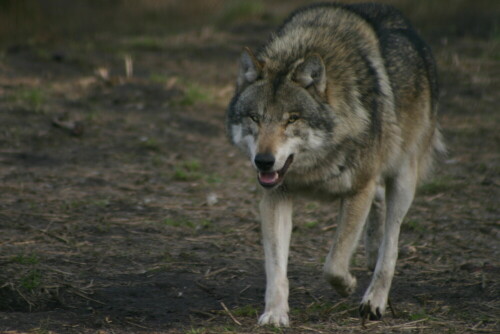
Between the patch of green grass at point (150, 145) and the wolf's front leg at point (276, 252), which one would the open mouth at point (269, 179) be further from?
the patch of green grass at point (150, 145)

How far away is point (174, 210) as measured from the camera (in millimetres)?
6508

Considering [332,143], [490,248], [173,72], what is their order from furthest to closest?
1. [173,72]
2. [490,248]
3. [332,143]

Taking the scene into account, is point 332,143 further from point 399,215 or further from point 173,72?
point 173,72

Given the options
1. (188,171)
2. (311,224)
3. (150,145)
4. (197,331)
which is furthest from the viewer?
(150,145)

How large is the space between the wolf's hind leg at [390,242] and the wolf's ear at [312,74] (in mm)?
1159

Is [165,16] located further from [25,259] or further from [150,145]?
[25,259]

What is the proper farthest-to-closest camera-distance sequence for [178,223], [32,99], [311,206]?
[32,99] → [311,206] → [178,223]

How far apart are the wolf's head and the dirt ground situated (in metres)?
0.94

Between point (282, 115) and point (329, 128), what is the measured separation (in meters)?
0.30

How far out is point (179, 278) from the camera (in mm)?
5059

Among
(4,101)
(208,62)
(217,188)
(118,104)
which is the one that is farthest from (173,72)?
(217,188)

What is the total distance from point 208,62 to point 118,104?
7.98ft

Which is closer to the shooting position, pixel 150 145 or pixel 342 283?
pixel 342 283

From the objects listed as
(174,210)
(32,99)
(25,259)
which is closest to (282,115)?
(25,259)
